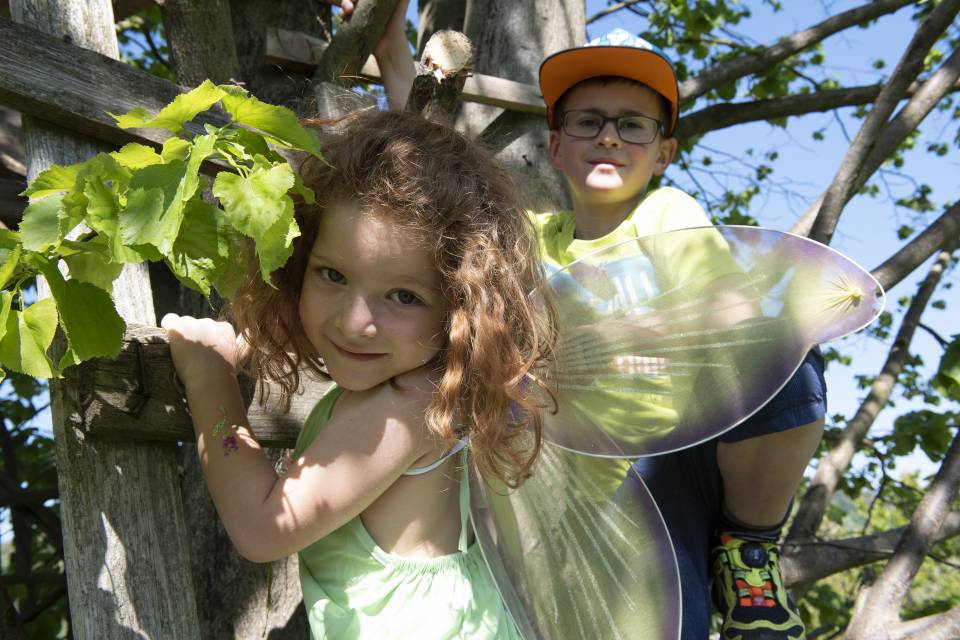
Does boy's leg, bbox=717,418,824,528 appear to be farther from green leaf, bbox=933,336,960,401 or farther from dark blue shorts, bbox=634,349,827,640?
green leaf, bbox=933,336,960,401

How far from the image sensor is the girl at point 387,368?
1447 millimetres

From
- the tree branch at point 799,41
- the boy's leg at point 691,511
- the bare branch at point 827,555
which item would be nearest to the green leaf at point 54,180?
the boy's leg at point 691,511

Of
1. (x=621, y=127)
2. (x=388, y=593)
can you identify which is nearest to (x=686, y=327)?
(x=388, y=593)

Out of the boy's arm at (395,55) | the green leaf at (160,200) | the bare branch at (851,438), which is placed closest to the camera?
the green leaf at (160,200)

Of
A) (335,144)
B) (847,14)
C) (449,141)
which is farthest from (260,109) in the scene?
(847,14)

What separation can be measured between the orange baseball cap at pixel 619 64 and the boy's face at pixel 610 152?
0.11 ft

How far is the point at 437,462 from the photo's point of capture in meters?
1.58

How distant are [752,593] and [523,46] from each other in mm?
1925

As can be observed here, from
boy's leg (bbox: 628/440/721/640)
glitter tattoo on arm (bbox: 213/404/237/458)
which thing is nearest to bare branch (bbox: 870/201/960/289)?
boy's leg (bbox: 628/440/721/640)

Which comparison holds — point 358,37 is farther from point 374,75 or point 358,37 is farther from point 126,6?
point 126,6

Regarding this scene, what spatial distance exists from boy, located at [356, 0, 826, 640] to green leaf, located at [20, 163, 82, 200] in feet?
4.15

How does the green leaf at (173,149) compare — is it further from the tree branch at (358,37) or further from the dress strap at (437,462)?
the tree branch at (358,37)

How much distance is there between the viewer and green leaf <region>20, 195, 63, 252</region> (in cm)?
115

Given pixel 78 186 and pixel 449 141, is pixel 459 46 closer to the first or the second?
pixel 449 141
